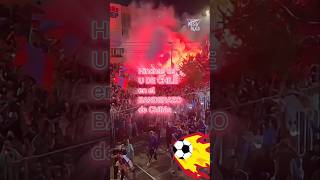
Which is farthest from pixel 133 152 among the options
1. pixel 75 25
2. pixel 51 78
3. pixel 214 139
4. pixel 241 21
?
pixel 241 21

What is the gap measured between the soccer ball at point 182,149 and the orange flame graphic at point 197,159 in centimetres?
3

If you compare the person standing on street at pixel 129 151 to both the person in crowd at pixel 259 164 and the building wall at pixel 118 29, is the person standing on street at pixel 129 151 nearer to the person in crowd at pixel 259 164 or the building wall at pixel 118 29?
the building wall at pixel 118 29

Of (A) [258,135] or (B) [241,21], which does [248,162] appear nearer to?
(A) [258,135]

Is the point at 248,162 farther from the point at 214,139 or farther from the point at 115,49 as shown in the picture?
the point at 115,49

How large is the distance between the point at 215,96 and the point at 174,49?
0.53 m

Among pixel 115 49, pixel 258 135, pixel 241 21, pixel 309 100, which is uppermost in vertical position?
pixel 241 21

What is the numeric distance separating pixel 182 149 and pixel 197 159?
0.51ft

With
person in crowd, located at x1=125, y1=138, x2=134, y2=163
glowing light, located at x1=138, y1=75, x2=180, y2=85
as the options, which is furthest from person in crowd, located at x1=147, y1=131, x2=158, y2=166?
glowing light, located at x1=138, y1=75, x2=180, y2=85

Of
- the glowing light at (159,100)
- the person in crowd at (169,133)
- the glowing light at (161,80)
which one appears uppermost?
the glowing light at (161,80)

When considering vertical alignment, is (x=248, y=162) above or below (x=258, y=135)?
below

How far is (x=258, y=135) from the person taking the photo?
11.4 feet

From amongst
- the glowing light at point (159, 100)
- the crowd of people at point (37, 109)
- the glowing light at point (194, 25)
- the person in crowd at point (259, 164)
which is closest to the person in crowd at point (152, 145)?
the glowing light at point (159, 100)

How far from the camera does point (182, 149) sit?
357cm

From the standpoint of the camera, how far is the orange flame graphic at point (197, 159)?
3.52 meters
